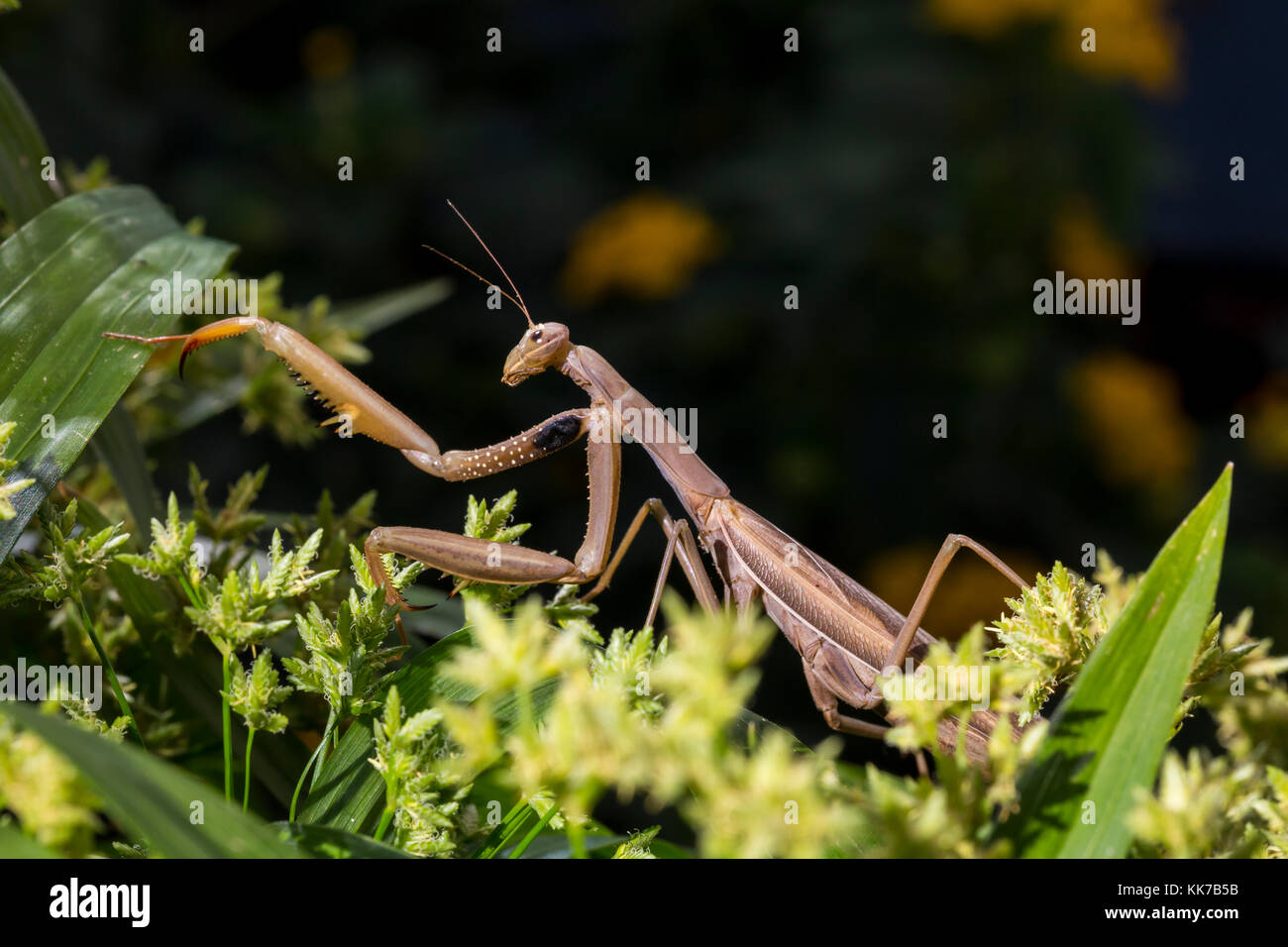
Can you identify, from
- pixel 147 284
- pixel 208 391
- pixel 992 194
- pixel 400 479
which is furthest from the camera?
pixel 400 479

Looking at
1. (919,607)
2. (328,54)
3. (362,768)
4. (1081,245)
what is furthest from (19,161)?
(1081,245)

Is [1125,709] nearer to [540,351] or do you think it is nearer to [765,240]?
[540,351]

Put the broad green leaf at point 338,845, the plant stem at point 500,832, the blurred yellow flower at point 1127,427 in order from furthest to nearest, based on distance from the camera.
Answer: the blurred yellow flower at point 1127,427 < the plant stem at point 500,832 < the broad green leaf at point 338,845

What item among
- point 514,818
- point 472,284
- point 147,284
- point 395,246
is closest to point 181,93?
point 395,246

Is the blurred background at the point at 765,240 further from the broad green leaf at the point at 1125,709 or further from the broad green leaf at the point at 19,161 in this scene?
the broad green leaf at the point at 1125,709

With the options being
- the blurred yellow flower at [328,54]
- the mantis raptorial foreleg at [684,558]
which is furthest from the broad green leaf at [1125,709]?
the blurred yellow flower at [328,54]

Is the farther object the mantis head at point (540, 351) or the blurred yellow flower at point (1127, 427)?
the blurred yellow flower at point (1127, 427)
